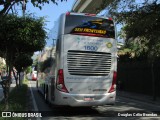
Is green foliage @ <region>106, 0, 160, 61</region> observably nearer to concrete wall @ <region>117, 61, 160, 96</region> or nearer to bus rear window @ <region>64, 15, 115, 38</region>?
bus rear window @ <region>64, 15, 115, 38</region>

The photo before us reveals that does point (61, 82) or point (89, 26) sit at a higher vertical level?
point (89, 26)

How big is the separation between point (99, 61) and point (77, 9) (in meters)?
24.9

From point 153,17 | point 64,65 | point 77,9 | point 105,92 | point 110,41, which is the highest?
point 77,9

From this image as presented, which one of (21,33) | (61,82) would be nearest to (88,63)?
(61,82)

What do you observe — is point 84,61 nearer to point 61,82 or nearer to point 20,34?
point 61,82

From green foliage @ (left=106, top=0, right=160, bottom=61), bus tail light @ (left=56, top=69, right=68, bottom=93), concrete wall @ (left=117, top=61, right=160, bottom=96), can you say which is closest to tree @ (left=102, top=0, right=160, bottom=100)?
green foliage @ (left=106, top=0, right=160, bottom=61)

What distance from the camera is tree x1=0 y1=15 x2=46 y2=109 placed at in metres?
14.0

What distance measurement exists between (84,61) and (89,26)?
140 centimetres

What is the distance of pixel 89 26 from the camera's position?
49.6 ft

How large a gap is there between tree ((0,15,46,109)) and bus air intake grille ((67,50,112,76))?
136 centimetres

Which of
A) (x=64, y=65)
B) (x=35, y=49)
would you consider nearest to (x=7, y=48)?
(x=35, y=49)

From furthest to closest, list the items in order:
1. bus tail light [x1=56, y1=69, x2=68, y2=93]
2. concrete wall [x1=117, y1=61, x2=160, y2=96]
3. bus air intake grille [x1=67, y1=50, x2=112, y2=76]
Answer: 1. concrete wall [x1=117, y1=61, x2=160, y2=96]
2. bus air intake grille [x1=67, y1=50, x2=112, y2=76]
3. bus tail light [x1=56, y1=69, x2=68, y2=93]

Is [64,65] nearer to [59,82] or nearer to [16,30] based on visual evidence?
[59,82]

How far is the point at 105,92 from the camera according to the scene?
49.2 feet
